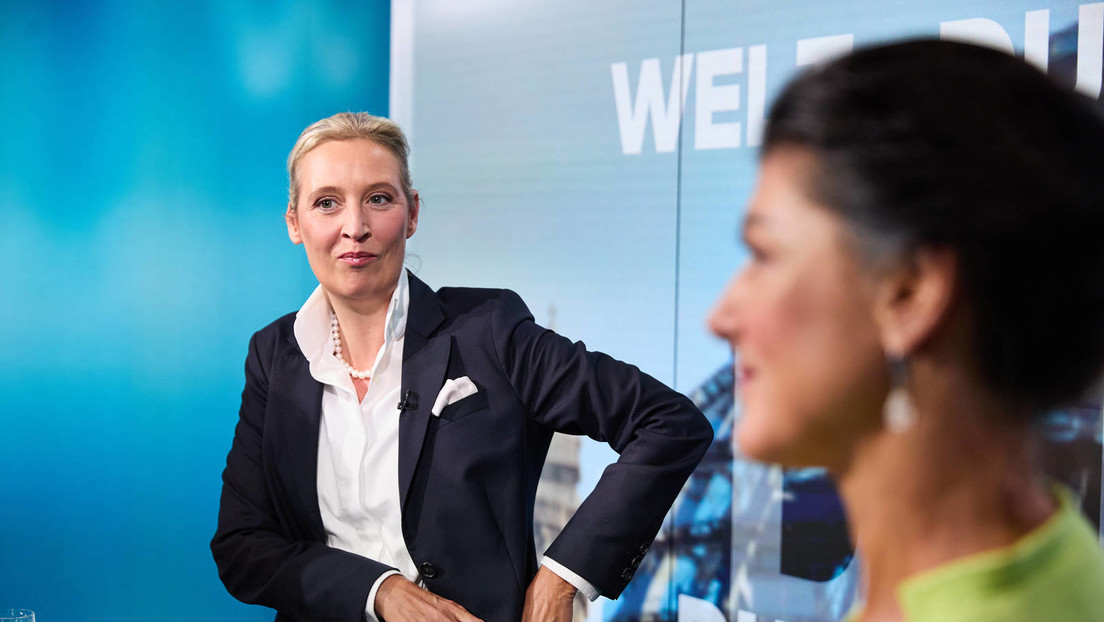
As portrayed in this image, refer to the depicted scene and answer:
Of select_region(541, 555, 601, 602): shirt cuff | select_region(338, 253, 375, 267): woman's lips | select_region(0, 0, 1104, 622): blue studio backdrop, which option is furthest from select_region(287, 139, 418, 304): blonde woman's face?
select_region(0, 0, 1104, 622): blue studio backdrop

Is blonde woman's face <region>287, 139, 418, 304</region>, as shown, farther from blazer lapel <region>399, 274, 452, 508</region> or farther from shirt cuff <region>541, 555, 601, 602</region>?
shirt cuff <region>541, 555, 601, 602</region>

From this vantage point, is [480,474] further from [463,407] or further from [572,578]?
[572,578]

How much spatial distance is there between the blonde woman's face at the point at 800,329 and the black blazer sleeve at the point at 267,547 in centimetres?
147

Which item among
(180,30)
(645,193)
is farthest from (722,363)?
(180,30)

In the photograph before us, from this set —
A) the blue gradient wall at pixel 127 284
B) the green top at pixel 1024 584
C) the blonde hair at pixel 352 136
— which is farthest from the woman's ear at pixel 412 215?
the green top at pixel 1024 584

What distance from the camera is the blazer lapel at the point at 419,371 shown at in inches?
79.7

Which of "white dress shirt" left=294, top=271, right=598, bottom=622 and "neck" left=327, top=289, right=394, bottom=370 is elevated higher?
"neck" left=327, top=289, right=394, bottom=370

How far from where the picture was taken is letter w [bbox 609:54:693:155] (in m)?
3.35

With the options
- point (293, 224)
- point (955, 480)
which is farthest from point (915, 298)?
point (293, 224)

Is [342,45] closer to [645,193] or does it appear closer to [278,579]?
[645,193]

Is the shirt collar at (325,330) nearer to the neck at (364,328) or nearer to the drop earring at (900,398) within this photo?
the neck at (364,328)

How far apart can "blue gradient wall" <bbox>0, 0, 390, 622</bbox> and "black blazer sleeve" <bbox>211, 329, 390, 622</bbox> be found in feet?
4.60

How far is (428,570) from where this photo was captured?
2.00m

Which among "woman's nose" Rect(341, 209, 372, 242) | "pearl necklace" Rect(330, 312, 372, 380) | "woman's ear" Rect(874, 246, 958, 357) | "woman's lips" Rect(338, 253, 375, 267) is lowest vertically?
"pearl necklace" Rect(330, 312, 372, 380)
